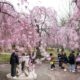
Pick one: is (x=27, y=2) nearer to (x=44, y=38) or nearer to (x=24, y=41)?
(x=24, y=41)

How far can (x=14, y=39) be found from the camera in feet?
61.8

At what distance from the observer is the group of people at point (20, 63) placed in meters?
19.0

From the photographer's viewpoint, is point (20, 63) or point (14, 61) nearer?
point (14, 61)

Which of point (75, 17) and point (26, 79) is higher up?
point (75, 17)

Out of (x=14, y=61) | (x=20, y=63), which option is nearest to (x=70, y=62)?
(x=20, y=63)

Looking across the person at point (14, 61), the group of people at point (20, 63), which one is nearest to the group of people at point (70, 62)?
the group of people at point (20, 63)

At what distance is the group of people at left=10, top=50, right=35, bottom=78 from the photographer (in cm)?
1905

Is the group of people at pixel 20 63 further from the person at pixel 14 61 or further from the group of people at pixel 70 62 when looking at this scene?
the group of people at pixel 70 62

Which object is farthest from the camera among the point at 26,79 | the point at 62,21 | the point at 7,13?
the point at 62,21

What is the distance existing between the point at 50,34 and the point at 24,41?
61.1ft

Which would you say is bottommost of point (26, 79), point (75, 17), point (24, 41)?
point (26, 79)

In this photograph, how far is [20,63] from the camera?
19.7 meters

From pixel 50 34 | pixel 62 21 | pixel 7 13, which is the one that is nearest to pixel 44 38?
pixel 50 34

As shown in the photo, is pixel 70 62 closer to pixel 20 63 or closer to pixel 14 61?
pixel 20 63
